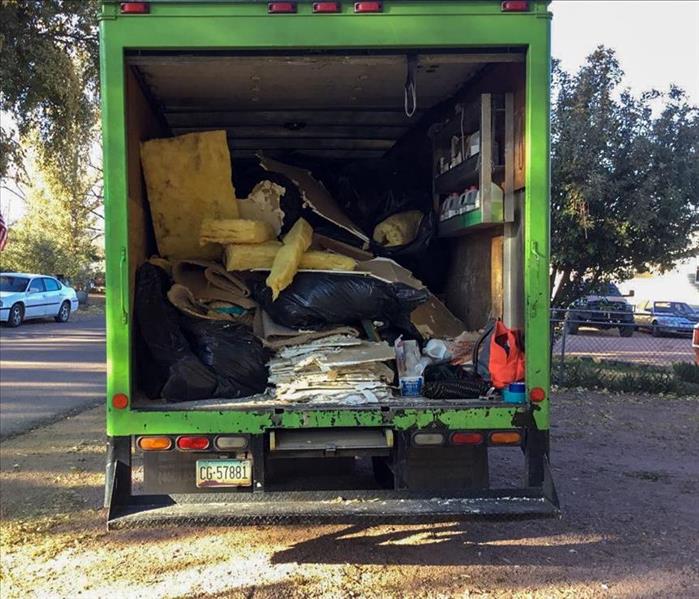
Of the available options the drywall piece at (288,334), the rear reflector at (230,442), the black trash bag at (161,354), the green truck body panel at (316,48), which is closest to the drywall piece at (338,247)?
the drywall piece at (288,334)

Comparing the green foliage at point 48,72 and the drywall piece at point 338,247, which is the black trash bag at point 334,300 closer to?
the drywall piece at point 338,247

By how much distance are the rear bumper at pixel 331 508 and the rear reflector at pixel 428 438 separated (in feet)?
1.01

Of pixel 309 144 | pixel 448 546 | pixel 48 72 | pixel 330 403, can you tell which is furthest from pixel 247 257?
pixel 48 72

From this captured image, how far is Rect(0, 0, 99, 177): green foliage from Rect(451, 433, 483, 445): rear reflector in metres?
7.53

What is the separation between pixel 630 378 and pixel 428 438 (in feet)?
24.6

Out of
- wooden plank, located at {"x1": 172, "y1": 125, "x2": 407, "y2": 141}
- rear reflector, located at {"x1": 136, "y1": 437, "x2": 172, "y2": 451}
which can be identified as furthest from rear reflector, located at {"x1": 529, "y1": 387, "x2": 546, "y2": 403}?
wooden plank, located at {"x1": 172, "y1": 125, "x2": 407, "y2": 141}

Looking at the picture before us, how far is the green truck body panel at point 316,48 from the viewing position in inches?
132

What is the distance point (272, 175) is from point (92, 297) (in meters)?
33.8

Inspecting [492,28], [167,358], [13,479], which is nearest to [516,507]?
[167,358]

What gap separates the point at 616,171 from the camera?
1069 centimetres

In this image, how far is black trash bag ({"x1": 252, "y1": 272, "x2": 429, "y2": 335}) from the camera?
4133 millimetres

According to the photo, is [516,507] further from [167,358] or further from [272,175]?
[272,175]

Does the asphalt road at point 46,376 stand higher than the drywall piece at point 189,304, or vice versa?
the drywall piece at point 189,304

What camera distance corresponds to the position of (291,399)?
12.2 ft
